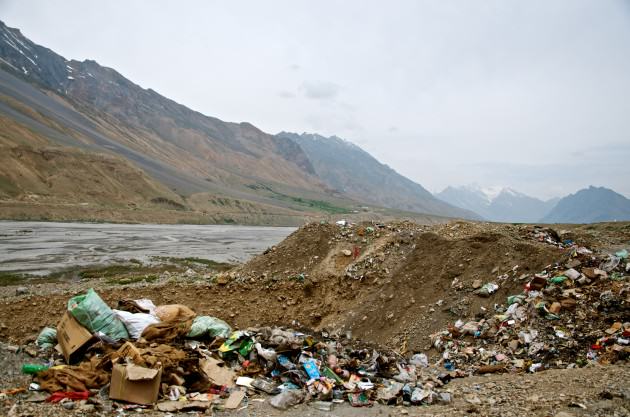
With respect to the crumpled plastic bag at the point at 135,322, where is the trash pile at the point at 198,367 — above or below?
below

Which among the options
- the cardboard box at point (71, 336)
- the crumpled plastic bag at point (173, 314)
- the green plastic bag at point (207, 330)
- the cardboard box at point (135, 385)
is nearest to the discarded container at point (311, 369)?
the green plastic bag at point (207, 330)

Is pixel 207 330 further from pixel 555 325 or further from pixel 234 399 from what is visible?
pixel 555 325

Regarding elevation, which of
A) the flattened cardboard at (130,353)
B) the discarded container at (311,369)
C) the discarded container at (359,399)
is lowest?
the discarded container at (359,399)

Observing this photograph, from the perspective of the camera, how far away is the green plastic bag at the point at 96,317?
7563mm

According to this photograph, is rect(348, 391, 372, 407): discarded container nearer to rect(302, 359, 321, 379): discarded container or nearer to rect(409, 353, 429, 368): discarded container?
rect(302, 359, 321, 379): discarded container

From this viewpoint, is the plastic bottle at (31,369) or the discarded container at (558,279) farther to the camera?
the discarded container at (558,279)

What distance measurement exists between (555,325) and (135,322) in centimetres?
867

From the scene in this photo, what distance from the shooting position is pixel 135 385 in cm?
596

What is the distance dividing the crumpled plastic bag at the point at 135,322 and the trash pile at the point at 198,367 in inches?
0.7

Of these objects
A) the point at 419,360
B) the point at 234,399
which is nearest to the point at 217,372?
the point at 234,399

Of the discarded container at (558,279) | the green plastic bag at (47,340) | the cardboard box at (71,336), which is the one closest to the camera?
the cardboard box at (71,336)

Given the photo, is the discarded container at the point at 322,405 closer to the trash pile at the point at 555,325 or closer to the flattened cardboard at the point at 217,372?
the flattened cardboard at the point at 217,372

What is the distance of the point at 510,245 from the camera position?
12219 mm

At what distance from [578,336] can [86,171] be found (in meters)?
95.4
